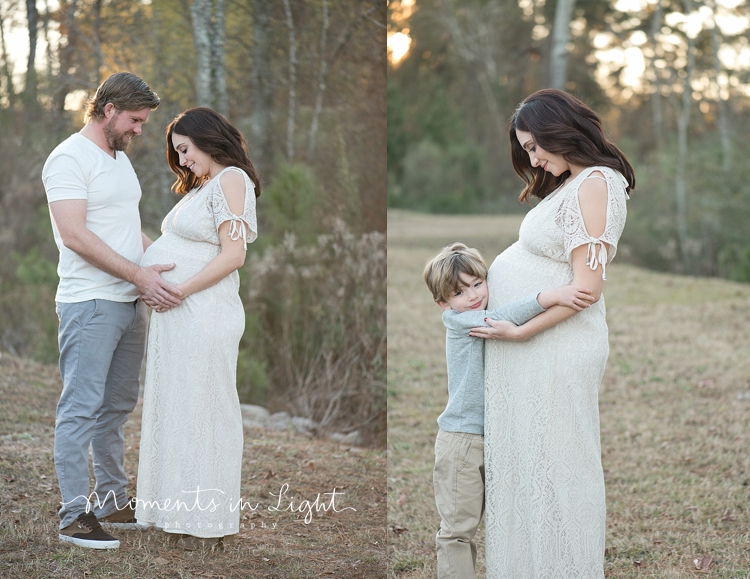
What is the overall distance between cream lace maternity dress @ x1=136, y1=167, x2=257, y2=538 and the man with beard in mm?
116

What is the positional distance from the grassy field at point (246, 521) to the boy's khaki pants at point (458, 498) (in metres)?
0.83

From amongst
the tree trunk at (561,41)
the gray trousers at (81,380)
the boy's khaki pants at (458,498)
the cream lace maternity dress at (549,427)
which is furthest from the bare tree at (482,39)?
the boy's khaki pants at (458,498)

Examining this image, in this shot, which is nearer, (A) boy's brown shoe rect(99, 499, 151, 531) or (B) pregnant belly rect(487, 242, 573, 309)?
(B) pregnant belly rect(487, 242, 573, 309)

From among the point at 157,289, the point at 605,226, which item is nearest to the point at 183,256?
the point at 157,289

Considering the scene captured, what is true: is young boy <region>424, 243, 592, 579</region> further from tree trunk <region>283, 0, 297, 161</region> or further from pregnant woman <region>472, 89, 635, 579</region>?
tree trunk <region>283, 0, 297, 161</region>

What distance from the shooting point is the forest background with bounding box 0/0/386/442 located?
5969 mm

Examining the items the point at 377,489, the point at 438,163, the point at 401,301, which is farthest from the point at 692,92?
the point at 377,489

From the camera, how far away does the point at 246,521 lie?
3684 mm

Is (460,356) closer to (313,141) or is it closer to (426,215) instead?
(313,141)

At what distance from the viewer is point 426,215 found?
58.0 feet

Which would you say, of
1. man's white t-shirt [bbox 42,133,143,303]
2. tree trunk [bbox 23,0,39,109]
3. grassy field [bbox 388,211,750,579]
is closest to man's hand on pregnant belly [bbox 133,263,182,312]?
man's white t-shirt [bbox 42,133,143,303]

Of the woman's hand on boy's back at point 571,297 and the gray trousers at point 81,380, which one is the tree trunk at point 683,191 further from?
the gray trousers at point 81,380

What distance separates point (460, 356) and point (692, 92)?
1745 cm

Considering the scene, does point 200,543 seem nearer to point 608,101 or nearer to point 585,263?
point 585,263
